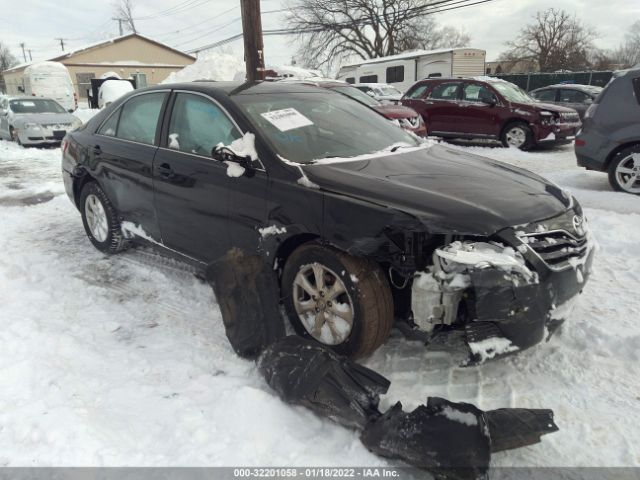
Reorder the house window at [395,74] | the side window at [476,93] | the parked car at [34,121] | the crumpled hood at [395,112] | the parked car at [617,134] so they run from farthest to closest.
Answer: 1. the house window at [395,74]
2. the parked car at [34,121]
3. the side window at [476,93]
4. the crumpled hood at [395,112]
5. the parked car at [617,134]

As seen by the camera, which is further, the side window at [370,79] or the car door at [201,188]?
the side window at [370,79]

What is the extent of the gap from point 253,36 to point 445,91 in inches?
230

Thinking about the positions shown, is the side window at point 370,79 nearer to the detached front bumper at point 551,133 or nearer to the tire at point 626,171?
the detached front bumper at point 551,133

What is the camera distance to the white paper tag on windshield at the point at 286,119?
11.2 feet

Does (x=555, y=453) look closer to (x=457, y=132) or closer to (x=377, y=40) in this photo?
(x=457, y=132)

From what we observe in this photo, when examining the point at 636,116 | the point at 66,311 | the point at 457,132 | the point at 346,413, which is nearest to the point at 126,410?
the point at 346,413

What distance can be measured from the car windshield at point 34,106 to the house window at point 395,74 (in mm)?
14725

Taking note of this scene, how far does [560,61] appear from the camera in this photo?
149 ft

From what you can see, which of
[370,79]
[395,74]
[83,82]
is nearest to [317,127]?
[395,74]

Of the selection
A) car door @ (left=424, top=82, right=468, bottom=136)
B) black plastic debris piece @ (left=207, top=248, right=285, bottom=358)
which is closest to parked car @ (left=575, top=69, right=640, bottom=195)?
car door @ (left=424, top=82, right=468, bottom=136)

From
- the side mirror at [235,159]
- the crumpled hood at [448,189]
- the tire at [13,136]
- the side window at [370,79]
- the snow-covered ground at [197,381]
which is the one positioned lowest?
the snow-covered ground at [197,381]

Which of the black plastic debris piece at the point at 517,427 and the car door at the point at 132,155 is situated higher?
the car door at the point at 132,155

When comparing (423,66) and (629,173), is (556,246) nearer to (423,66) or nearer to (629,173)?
(629,173)

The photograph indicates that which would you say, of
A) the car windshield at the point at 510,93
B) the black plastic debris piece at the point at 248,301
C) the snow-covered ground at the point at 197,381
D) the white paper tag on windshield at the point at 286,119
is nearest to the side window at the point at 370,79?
the car windshield at the point at 510,93
